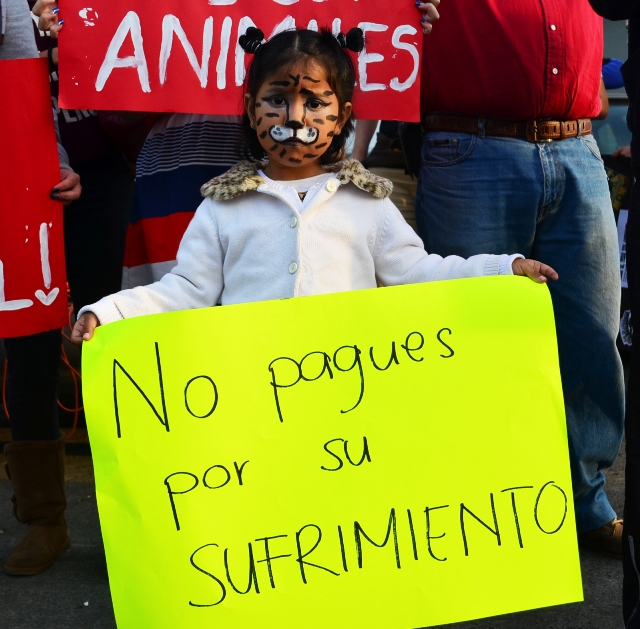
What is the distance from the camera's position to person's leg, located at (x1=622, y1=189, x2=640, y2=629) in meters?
2.10

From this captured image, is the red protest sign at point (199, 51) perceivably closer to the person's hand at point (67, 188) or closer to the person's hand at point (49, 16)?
the person's hand at point (49, 16)

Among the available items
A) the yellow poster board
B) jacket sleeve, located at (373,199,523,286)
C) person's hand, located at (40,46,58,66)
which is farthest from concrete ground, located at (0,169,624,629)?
person's hand, located at (40,46,58,66)

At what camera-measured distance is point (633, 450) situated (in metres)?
2.14

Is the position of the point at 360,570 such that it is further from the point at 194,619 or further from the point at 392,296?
the point at 392,296

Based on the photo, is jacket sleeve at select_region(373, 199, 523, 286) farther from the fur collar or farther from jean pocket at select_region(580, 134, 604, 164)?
jean pocket at select_region(580, 134, 604, 164)

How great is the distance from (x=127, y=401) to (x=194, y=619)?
0.44 metres

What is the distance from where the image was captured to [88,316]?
196 cm

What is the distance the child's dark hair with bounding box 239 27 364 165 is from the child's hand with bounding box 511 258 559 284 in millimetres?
589

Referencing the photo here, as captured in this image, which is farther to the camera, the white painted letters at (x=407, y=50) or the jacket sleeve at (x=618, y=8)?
the white painted letters at (x=407, y=50)

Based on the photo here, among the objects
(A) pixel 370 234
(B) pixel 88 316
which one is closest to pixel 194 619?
(B) pixel 88 316

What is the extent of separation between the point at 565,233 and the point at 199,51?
1111 mm

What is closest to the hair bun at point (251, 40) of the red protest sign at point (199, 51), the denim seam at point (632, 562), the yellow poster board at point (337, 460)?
the red protest sign at point (199, 51)

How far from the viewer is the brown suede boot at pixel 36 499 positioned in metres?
2.79

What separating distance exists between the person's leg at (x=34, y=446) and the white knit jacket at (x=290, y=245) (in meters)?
0.69
